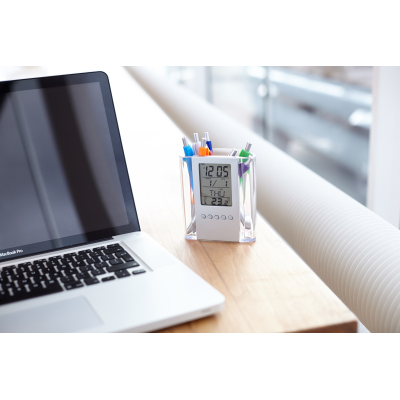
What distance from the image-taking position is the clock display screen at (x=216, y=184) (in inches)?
29.1

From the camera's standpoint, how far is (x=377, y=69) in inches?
60.2

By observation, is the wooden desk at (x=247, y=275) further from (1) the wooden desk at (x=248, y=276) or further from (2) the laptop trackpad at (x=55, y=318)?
(2) the laptop trackpad at (x=55, y=318)

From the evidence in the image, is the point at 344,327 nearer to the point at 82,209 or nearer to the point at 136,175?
the point at 82,209

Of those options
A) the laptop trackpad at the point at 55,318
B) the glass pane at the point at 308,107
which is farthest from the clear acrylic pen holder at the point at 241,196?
the glass pane at the point at 308,107

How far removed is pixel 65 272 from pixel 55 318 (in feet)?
0.35

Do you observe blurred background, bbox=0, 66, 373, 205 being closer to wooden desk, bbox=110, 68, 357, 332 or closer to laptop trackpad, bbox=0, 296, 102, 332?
wooden desk, bbox=110, 68, 357, 332

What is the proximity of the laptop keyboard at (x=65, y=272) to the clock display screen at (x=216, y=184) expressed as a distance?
171 millimetres

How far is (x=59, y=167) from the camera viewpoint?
0.75 meters

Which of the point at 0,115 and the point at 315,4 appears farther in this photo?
the point at 315,4

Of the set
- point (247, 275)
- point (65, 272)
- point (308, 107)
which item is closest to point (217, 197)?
point (247, 275)

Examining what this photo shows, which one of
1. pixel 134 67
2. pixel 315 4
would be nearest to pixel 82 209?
pixel 315 4

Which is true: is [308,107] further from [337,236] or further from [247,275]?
[247,275]

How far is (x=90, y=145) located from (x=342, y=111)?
13.5 ft

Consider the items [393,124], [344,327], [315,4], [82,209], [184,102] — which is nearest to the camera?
[344,327]
